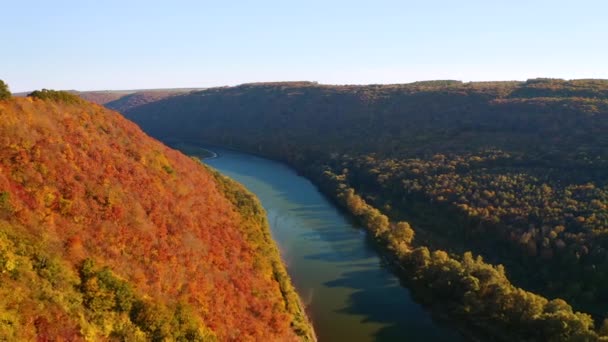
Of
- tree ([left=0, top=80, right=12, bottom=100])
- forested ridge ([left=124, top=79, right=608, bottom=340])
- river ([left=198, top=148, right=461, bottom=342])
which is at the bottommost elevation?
river ([left=198, top=148, right=461, bottom=342])

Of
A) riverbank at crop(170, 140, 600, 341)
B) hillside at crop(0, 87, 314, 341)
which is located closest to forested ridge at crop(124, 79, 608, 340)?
riverbank at crop(170, 140, 600, 341)

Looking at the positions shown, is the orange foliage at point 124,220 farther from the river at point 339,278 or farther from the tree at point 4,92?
the river at point 339,278

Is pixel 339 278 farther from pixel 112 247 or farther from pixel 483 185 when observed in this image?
pixel 483 185

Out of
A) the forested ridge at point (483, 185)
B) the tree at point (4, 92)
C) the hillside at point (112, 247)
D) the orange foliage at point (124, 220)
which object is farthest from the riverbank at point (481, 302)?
the tree at point (4, 92)

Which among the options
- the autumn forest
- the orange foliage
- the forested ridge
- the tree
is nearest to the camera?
the autumn forest

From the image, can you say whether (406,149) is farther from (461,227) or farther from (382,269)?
(382,269)

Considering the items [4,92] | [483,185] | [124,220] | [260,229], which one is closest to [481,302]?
[260,229]

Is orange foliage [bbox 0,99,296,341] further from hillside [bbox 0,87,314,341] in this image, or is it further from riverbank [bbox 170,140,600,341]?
riverbank [bbox 170,140,600,341]
